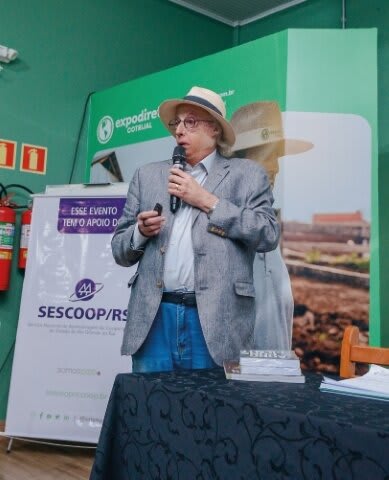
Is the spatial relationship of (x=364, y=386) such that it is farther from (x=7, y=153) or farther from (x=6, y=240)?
(x=7, y=153)

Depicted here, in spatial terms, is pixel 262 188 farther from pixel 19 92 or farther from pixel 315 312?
pixel 19 92


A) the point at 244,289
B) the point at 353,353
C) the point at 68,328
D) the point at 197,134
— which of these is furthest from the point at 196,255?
the point at 68,328

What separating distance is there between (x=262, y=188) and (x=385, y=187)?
1880 mm

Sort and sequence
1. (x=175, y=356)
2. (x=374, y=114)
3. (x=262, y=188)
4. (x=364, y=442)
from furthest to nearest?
(x=374, y=114)
(x=262, y=188)
(x=175, y=356)
(x=364, y=442)

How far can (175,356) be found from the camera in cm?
165

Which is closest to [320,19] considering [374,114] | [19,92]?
[374,114]

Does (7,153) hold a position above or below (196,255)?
above

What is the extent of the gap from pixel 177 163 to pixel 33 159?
6.45 feet

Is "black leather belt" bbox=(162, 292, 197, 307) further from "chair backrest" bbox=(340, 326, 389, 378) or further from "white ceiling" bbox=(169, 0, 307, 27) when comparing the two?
"white ceiling" bbox=(169, 0, 307, 27)

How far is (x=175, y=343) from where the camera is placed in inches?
65.4

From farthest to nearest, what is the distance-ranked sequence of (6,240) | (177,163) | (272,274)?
(6,240), (272,274), (177,163)

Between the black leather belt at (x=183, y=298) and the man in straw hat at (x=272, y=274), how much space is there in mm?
1038

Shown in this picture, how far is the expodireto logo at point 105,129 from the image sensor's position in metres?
3.63

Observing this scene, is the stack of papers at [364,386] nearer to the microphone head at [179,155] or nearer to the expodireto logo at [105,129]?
the microphone head at [179,155]
